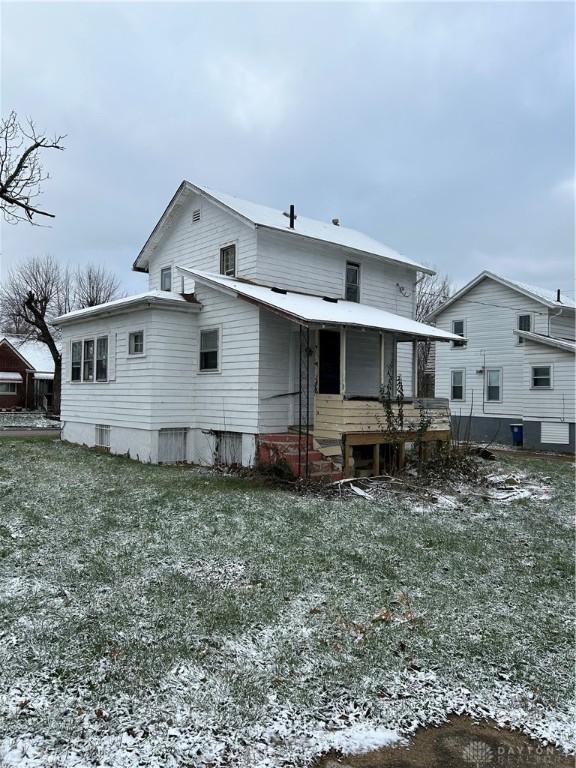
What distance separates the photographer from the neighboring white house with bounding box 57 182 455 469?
12539mm

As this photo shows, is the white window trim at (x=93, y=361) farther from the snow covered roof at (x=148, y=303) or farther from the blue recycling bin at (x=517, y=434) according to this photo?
the blue recycling bin at (x=517, y=434)

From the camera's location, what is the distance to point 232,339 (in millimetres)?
13055

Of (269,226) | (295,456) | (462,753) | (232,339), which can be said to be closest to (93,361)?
(232,339)

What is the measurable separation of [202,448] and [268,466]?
3017mm

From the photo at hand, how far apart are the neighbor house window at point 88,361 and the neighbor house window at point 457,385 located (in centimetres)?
1622

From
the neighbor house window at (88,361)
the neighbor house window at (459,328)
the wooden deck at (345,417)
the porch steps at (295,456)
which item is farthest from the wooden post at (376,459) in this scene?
the neighbor house window at (459,328)

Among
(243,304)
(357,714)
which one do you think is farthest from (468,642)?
(243,304)

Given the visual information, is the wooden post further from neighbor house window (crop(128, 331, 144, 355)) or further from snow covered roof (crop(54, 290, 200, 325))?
neighbor house window (crop(128, 331, 144, 355))

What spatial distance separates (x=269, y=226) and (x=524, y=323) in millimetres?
13898

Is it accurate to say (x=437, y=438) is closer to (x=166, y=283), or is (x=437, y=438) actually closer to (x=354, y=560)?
(x=354, y=560)

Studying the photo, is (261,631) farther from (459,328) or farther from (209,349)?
(459,328)

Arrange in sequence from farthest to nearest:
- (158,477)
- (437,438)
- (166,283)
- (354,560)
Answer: (166,283) → (437,438) → (158,477) → (354,560)

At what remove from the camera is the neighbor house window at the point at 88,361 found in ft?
53.9

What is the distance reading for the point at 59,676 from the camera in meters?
3.61
